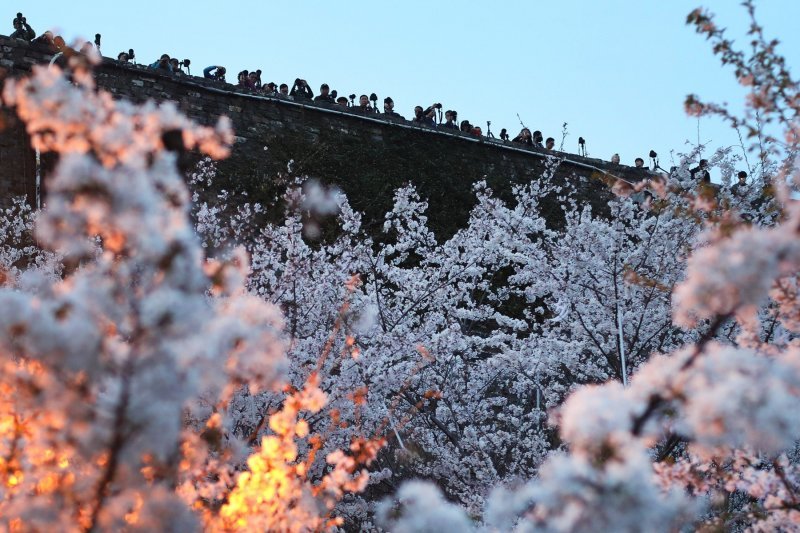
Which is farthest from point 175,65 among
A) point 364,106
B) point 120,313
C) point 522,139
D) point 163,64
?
point 120,313

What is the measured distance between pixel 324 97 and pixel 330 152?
4.58 feet

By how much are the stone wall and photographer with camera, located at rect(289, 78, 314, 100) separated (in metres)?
0.25

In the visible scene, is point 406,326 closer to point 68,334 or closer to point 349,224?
point 349,224

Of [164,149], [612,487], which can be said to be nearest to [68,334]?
[164,149]

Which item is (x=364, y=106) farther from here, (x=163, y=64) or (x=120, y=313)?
(x=120, y=313)

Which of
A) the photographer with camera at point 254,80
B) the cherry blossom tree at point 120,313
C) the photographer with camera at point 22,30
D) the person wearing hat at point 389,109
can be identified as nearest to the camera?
the cherry blossom tree at point 120,313

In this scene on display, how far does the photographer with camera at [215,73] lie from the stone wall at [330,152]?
29 cm

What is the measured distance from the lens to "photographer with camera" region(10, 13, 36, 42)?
1566cm

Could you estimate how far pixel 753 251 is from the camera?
78.0 inches

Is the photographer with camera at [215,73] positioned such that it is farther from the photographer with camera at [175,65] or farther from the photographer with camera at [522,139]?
the photographer with camera at [522,139]

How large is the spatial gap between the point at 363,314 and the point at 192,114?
29.0 ft

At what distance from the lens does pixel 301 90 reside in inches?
708

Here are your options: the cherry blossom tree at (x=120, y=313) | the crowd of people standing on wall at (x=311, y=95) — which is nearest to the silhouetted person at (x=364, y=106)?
the crowd of people standing on wall at (x=311, y=95)

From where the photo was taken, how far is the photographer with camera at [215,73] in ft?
56.2
